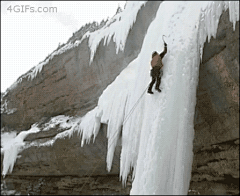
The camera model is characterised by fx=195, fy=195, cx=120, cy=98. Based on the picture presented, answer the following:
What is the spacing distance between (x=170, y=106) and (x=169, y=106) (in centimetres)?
1

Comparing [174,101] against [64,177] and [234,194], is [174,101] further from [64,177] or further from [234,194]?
[64,177]

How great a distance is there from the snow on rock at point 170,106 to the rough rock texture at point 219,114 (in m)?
0.23

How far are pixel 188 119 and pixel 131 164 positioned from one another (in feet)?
4.74

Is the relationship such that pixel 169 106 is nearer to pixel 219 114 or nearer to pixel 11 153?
pixel 219 114

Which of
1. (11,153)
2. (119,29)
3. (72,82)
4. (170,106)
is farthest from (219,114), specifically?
(11,153)

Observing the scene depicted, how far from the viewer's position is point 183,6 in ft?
12.0

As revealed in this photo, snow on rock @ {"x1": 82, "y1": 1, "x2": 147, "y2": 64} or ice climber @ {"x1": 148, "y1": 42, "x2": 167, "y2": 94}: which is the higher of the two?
snow on rock @ {"x1": 82, "y1": 1, "x2": 147, "y2": 64}

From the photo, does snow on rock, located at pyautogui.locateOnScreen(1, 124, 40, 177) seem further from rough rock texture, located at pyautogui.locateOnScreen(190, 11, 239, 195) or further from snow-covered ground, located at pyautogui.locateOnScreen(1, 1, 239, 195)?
rough rock texture, located at pyautogui.locateOnScreen(190, 11, 239, 195)

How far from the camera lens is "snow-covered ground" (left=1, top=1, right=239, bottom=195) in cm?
259

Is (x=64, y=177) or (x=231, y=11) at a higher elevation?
(x=231, y=11)

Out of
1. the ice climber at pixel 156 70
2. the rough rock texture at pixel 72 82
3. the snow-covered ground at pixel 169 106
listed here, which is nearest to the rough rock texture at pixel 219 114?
the snow-covered ground at pixel 169 106

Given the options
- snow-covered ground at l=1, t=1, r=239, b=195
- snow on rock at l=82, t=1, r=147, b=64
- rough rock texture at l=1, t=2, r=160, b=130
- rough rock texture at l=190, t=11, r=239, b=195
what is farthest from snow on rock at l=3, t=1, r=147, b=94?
rough rock texture at l=190, t=11, r=239, b=195

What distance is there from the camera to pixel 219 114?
11.4ft

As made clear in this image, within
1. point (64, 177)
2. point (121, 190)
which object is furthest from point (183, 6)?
point (64, 177)
